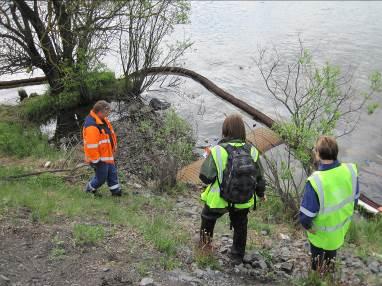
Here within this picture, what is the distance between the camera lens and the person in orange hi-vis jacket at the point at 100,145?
7.42 meters

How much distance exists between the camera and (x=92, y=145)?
297 inches

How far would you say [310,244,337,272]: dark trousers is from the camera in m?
5.07

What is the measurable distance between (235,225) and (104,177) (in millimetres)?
3242

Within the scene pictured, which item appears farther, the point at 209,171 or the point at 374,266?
the point at 374,266

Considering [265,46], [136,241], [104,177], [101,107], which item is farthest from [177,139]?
[265,46]

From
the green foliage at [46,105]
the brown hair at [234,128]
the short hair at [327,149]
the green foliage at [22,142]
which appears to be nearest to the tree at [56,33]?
the green foliage at [46,105]

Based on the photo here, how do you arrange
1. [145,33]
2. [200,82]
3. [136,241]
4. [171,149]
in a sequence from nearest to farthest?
[136,241], [171,149], [145,33], [200,82]

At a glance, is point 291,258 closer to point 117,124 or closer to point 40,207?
point 40,207

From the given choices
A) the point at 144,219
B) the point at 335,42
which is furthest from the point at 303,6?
the point at 144,219

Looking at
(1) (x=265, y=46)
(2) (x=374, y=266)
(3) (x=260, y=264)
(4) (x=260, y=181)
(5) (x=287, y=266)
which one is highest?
(1) (x=265, y=46)

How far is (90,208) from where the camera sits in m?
7.43

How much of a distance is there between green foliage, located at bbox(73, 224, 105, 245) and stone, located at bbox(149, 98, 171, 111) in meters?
Result: 10.0

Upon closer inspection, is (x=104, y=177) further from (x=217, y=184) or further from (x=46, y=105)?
(x=46, y=105)

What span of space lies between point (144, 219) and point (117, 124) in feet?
22.5
